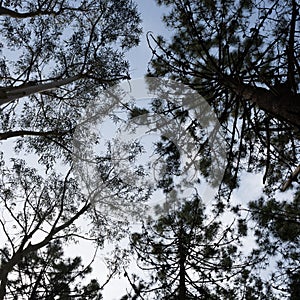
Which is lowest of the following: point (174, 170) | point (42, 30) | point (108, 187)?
point (174, 170)

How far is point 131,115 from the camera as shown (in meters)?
6.62

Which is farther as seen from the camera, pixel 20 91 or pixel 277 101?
pixel 20 91

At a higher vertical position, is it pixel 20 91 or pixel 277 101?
pixel 20 91

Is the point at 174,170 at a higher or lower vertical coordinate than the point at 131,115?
lower

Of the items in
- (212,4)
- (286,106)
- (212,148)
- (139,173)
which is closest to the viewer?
(286,106)

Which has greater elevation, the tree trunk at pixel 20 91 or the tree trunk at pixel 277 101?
the tree trunk at pixel 20 91

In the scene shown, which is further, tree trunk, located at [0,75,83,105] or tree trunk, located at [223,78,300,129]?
tree trunk, located at [0,75,83,105]

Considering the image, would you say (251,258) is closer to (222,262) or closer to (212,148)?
(222,262)

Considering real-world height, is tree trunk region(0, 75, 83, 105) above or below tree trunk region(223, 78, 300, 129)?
above

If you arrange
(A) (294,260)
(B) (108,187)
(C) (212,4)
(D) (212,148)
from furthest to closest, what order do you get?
(B) (108,187), (A) (294,260), (D) (212,148), (C) (212,4)

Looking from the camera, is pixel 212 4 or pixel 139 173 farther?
pixel 139 173

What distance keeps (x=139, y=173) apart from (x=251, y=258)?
3.43 meters

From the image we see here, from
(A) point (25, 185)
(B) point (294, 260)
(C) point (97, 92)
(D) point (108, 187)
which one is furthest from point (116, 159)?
(B) point (294, 260)

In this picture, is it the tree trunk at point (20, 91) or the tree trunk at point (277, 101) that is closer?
the tree trunk at point (277, 101)
